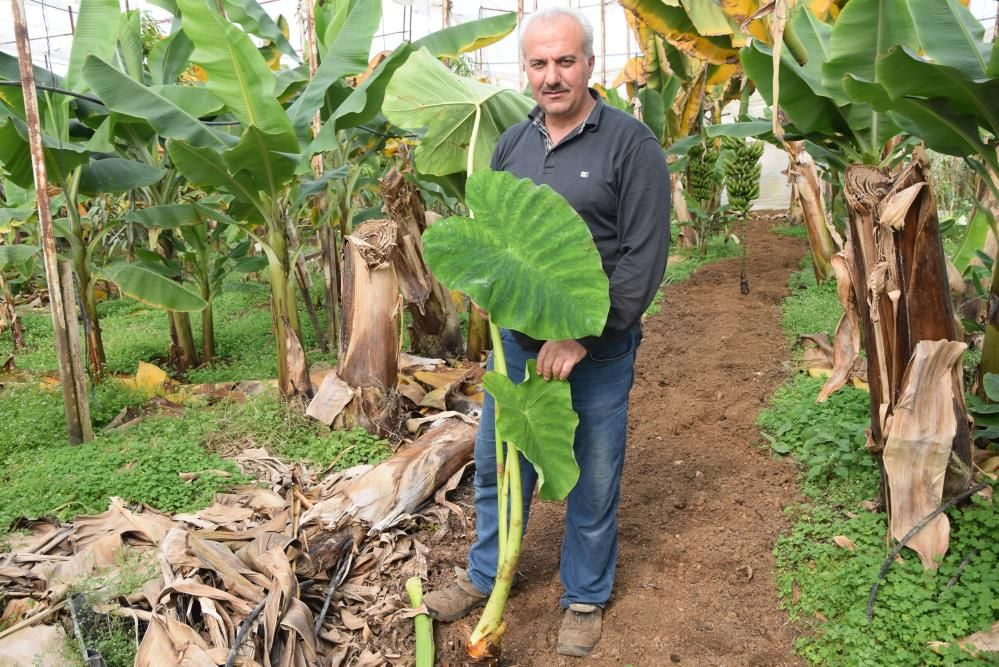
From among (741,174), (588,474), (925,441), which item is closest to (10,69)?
(588,474)

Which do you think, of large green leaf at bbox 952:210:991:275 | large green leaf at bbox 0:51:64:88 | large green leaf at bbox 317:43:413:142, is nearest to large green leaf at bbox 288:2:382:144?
large green leaf at bbox 317:43:413:142

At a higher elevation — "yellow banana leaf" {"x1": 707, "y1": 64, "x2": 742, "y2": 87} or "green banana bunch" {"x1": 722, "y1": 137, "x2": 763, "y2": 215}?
"yellow banana leaf" {"x1": 707, "y1": 64, "x2": 742, "y2": 87}

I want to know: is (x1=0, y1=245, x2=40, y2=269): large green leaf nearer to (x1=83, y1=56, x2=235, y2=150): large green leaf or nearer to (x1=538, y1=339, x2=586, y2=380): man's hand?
(x1=83, y1=56, x2=235, y2=150): large green leaf

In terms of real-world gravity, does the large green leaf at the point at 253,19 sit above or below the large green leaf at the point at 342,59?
above

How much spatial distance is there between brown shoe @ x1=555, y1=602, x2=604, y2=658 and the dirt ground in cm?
3

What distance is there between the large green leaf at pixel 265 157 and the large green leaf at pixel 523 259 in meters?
2.04

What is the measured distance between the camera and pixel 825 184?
705 cm

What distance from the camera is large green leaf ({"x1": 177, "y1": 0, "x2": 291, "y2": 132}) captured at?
3465mm

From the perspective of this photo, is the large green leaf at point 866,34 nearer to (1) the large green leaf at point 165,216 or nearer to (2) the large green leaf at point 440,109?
(2) the large green leaf at point 440,109

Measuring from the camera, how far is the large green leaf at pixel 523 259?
1.76 metres

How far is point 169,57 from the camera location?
4965mm

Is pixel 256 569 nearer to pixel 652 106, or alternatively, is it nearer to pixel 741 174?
pixel 652 106

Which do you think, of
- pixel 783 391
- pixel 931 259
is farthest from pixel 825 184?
pixel 931 259

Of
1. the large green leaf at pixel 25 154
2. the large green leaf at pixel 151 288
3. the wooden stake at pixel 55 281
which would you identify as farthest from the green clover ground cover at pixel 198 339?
the large green leaf at pixel 25 154
